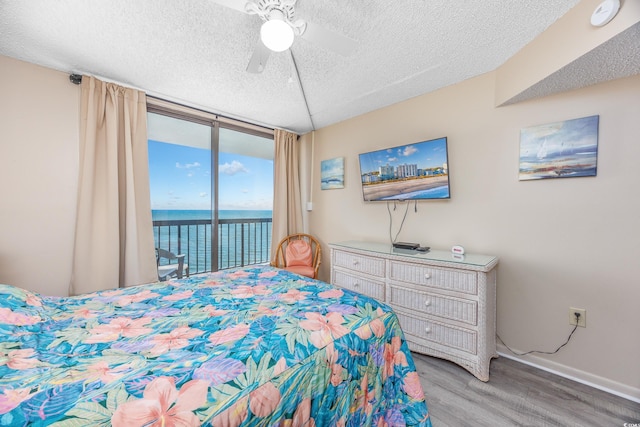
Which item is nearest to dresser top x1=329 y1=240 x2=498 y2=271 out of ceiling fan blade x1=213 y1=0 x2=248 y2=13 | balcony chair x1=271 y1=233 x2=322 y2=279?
balcony chair x1=271 y1=233 x2=322 y2=279

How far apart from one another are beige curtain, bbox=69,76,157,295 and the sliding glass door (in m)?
0.28

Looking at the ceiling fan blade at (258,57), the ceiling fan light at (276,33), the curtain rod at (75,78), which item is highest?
the curtain rod at (75,78)

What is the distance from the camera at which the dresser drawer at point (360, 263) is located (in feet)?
7.84

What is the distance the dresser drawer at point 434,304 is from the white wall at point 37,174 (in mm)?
3004

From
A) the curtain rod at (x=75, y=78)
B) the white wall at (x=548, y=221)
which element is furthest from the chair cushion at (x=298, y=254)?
the curtain rod at (x=75, y=78)

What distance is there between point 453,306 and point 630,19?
6.23ft

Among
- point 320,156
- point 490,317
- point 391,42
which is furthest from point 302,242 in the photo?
point 391,42

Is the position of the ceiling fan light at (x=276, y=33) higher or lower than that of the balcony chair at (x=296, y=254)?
higher

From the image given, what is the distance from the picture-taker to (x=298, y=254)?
3.37 m

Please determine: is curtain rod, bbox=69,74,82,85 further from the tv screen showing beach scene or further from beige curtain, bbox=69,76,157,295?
the tv screen showing beach scene

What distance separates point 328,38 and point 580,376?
293cm

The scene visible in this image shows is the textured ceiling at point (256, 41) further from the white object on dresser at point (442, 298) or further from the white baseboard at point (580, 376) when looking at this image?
the white baseboard at point (580, 376)

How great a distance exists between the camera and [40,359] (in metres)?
0.89

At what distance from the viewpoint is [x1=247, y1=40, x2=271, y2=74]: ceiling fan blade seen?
1557 millimetres
